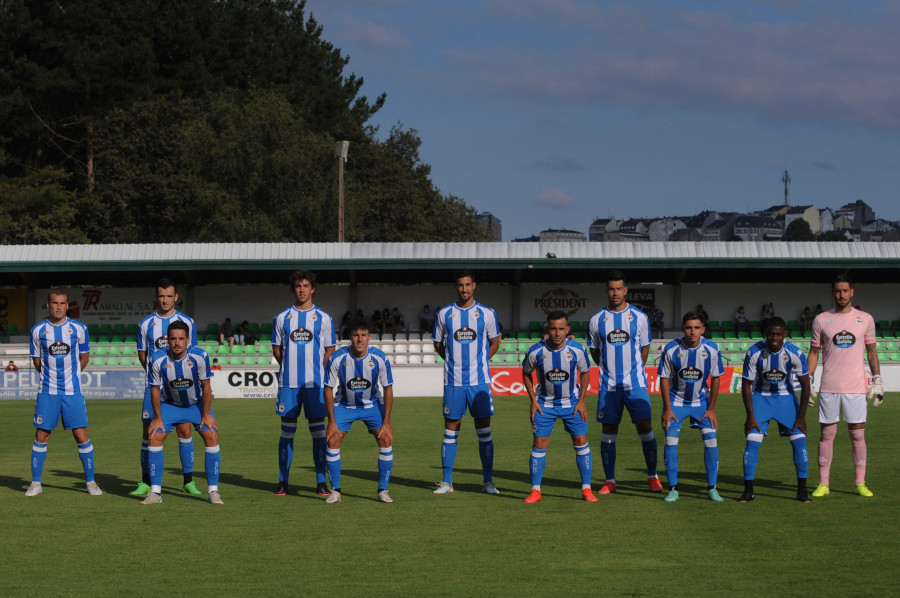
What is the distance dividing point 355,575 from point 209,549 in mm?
1511

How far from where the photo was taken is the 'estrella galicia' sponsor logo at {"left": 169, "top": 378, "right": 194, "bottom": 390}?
31.9 ft

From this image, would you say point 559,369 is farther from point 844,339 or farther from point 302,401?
point 844,339

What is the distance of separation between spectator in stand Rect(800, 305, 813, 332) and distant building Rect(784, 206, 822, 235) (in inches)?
5991

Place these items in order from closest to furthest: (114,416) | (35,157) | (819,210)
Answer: (114,416), (35,157), (819,210)

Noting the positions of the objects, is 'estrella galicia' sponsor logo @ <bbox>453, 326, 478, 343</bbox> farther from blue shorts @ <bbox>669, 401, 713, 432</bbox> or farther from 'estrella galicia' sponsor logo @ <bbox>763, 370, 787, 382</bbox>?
'estrella galicia' sponsor logo @ <bbox>763, 370, 787, 382</bbox>

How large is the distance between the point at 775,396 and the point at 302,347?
16.3 feet

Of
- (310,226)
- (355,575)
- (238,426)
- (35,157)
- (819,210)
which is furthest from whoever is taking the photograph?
(819,210)

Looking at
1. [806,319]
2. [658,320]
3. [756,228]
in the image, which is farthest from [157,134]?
[756,228]

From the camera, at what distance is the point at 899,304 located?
32844 millimetres

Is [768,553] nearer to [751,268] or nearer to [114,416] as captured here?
[114,416]

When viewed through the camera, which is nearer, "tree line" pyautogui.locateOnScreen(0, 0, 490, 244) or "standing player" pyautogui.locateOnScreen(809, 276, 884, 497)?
"standing player" pyautogui.locateOnScreen(809, 276, 884, 497)

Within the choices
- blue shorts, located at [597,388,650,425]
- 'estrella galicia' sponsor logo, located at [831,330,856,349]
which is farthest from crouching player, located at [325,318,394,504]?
'estrella galicia' sponsor logo, located at [831,330,856,349]

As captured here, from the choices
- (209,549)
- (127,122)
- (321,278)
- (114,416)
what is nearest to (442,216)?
(127,122)

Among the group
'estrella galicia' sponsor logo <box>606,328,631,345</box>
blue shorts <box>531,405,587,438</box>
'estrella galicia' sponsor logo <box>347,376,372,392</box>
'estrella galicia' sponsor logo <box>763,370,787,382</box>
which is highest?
'estrella galicia' sponsor logo <box>606,328,631,345</box>
